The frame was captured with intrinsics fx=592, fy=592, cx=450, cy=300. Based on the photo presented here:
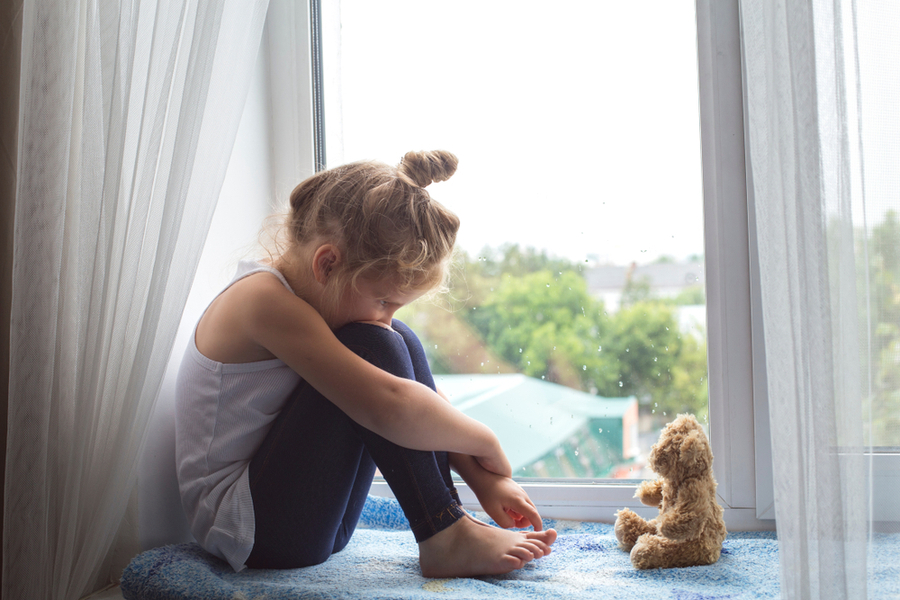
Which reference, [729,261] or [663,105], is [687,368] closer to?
[729,261]

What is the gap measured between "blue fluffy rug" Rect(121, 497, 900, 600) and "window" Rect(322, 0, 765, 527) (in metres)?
0.21

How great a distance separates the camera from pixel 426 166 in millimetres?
909

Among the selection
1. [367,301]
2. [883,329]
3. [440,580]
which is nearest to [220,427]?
[367,301]

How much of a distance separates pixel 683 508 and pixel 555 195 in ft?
1.99

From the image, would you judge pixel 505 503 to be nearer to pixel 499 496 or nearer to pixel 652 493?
pixel 499 496

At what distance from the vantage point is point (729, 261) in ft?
3.41

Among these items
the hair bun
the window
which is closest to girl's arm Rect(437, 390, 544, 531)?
the window

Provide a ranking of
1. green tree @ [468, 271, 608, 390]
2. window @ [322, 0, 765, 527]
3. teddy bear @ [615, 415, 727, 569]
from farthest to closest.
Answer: green tree @ [468, 271, 608, 390] < window @ [322, 0, 765, 527] < teddy bear @ [615, 415, 727, 569]

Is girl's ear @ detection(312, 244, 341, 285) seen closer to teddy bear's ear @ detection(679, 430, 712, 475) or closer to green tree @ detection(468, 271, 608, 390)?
green tree @ detection(468, 271, 608, 390)

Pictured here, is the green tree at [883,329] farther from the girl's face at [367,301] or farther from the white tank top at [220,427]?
the white tank top at [220,427]

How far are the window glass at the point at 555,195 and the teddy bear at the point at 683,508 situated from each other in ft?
0.79

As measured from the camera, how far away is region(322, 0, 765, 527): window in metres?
1.05

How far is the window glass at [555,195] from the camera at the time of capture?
111 cm

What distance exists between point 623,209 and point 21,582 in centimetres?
112
